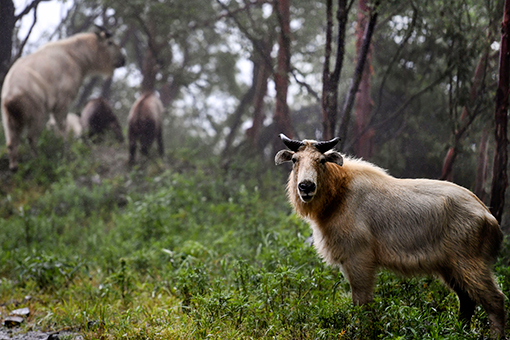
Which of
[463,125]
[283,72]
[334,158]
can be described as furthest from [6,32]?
[463,125]

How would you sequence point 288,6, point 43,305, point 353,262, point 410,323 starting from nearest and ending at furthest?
1. point 410,323
2. point 353,262
3. point 43,305
4. point 288,6

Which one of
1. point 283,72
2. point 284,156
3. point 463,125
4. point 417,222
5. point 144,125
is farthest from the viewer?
point 144,125

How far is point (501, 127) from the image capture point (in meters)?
4.65

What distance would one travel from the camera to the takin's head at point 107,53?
9.36 metres

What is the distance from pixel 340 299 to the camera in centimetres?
358

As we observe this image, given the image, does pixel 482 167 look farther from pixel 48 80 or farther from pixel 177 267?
pixel 48 80

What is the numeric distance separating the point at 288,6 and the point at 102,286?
588cm

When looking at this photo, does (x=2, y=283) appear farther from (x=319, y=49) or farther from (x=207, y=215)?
(x=319, y=49)

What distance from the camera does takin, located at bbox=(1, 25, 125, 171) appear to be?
7.49 m

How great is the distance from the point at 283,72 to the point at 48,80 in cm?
498

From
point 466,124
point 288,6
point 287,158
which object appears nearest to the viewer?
point 287,158

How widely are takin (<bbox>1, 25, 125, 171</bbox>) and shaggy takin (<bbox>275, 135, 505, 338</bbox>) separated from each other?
630 centimetres

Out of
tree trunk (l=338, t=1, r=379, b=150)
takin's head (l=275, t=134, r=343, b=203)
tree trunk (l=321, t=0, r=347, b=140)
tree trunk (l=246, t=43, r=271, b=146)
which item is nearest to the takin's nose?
takin's head (l=275, t=134, r=343, b=203)

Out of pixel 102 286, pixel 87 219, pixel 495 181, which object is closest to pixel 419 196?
pixel 495 181
